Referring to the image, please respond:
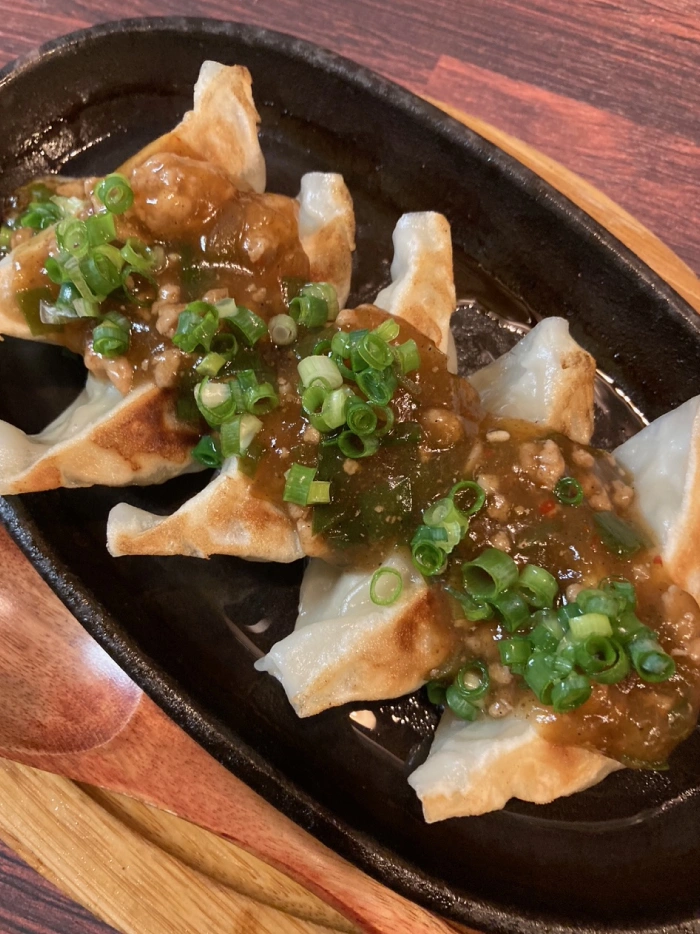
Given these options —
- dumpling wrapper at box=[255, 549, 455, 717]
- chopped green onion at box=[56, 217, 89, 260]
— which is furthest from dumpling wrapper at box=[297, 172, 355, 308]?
dumpling wrapper at box=[255, 549, 455, 717]

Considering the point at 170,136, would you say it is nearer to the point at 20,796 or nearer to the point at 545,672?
the point at 545,672

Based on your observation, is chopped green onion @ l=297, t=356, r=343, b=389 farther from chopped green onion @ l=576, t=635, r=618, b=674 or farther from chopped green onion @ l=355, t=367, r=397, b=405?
chopped green onion @ l=576, t=635, r=618, b=674

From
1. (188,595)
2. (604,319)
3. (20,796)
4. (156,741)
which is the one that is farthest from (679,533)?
(20,796)

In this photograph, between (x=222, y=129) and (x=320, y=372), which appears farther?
(x=222, y=129)

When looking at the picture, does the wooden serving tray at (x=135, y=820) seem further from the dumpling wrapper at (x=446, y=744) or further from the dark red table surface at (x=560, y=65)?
the dark red table surface at (x=560, y=65)

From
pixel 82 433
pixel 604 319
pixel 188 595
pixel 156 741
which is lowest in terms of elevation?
pixel 156 741

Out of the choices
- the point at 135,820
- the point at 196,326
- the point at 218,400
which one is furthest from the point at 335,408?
the point at 135,820

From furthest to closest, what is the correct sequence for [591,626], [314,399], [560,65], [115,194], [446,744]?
[560,65] < [446,744] < [115,194] < [314,399] < [591,626]

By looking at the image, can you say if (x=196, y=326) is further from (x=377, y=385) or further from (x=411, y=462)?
(x=411, y=462)

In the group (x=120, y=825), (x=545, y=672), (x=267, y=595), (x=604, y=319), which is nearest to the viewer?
(x=545, y=672)
